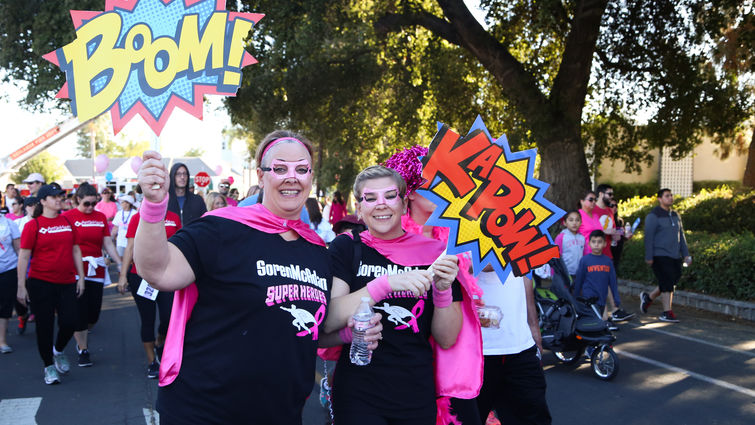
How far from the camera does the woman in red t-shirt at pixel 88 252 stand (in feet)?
23.0

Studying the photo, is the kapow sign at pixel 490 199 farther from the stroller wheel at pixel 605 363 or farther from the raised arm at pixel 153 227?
the stroller wheel at pixel 605 363

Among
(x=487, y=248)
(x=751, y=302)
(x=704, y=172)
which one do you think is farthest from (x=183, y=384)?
(x=704, y=172)

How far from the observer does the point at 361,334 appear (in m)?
2.64

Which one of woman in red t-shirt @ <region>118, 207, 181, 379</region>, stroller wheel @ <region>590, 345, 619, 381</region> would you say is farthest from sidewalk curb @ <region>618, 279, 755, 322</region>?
woman in red t-shirt @ <region>118, 207, 181, 379</region>

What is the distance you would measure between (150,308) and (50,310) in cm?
99

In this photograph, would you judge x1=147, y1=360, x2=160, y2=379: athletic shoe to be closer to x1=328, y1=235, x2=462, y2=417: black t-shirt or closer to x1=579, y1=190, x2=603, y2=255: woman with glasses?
x1=328, y1=235, x2=462, y2=417: black t-shirt

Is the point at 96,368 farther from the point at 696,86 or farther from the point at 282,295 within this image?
the point at 696,86

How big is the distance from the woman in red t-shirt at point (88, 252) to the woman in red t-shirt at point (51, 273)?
263 mm

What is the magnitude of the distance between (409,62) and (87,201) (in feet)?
36.6

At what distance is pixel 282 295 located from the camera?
7.72ft

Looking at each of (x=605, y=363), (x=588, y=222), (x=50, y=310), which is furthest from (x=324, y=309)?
(x=588, y=222)

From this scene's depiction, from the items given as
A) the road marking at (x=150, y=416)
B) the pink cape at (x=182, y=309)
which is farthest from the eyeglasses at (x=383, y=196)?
the road marking at (x=150, y=416)

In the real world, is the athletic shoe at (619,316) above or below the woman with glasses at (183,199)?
below

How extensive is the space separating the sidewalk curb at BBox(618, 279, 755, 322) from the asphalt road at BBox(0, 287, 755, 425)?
983 mm
